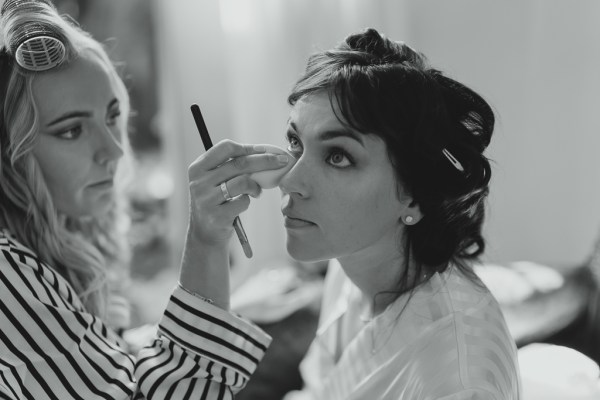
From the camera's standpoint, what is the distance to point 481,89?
1989 millimetres

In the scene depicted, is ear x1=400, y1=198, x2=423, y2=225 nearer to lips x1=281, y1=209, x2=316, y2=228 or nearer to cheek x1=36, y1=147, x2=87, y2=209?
lips x1=281, y1=209, x2=316, y2=228

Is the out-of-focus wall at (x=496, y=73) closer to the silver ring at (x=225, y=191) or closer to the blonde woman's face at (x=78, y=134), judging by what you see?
the blonde woman's face at (x=78, y=134)

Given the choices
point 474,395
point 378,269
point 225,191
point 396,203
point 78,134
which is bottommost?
point 474,395

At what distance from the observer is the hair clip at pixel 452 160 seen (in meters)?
1.02

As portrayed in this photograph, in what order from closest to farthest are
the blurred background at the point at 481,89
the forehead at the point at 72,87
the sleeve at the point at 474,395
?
the sleeve at the point at 474,395 → the forehead at the point at 72,87 → the blurred background at the point at 481,89

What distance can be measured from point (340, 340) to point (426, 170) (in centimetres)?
45

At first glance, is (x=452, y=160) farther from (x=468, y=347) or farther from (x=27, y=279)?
(x=27, y=279)

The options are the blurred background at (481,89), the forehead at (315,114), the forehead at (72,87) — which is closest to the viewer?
the forehead at (315,114)

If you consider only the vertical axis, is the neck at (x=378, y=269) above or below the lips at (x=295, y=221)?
below

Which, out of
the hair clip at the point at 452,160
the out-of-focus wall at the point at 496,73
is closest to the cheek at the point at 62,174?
the hair clip at the point at 452,160

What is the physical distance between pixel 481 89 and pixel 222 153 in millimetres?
1196

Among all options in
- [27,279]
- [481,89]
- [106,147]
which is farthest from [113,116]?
[481,89]

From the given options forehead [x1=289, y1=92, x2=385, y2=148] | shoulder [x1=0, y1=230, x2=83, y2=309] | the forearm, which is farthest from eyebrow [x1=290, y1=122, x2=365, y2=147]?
shoulder [x1=0, y1=230, x2=83, y2=309]

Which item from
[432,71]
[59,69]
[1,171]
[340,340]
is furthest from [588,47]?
[1,171]
